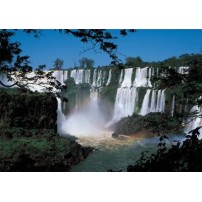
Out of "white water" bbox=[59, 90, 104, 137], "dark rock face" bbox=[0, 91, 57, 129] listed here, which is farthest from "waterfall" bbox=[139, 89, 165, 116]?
"dark rock face" bbox=[0, 91, 57, 129]

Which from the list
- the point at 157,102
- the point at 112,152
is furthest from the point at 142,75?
the point at 112,152

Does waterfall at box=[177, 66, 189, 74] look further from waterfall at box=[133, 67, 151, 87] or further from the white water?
the white water

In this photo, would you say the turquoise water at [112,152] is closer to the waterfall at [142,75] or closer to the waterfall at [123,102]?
the waterfall at [142,75]

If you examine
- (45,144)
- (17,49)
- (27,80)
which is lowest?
(45,144)

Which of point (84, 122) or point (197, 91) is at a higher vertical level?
point (197, 91)

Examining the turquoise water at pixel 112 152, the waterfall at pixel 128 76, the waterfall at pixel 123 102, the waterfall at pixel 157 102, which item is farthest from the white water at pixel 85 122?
→ the waterfall at pixel 157 102

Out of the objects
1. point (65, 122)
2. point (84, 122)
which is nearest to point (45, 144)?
point (84, 122)
